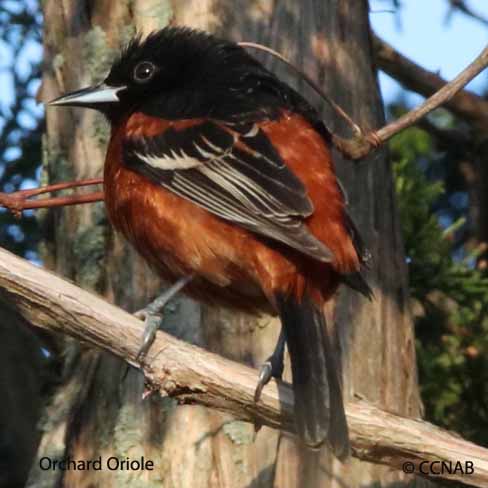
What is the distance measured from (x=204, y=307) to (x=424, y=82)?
1785 mm

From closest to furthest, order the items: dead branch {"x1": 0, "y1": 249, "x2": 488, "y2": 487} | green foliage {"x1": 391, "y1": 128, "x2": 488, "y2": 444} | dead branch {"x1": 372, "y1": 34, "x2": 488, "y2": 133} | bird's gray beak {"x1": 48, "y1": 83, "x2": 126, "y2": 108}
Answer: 1. dead branch {"x1": 0, "y1": 249, "x2": 488, "y2": 487}
2. bird's gray beak {"x1": 48, "y1": 83, "x2": 126, "y2": 108}
3. green foliage {"x1": 391, "y1": 128, "x2": 488, "y2": 444}
4. dead branch {"x1": 372, "y1": 34, "x2": 488, "y2": 133}

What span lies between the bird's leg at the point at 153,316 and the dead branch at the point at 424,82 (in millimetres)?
2087

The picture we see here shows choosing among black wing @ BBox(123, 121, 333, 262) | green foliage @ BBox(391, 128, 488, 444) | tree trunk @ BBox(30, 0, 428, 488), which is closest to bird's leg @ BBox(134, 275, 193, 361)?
black wing @ BBox(123, 121, 333, 262)

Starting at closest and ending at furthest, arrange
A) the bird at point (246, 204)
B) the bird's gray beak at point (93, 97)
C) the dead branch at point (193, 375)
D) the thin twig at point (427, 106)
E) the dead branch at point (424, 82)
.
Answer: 1. the dead branch at point (193, 375)
2. the bird at point (246, 204)
3. the thin twig at point (427, 106)
4. the bird's gray beak at point (93, 97)
5. the dead branch at point (424, 82)

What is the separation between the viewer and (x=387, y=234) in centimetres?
498

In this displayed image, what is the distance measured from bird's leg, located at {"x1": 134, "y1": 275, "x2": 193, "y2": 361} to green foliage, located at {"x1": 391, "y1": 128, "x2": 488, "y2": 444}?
157cm

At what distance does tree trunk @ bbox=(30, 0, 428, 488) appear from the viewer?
462 centimetres

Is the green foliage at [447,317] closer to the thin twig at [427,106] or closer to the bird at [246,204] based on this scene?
the bird at [246,204]

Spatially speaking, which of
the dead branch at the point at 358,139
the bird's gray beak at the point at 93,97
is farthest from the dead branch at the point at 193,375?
the bird's gray beak at the point at 93,97

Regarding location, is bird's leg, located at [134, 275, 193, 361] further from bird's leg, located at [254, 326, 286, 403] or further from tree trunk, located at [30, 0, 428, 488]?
tree trunk, located at [30, 0, 428, 488]

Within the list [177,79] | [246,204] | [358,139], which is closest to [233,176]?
[246,204]

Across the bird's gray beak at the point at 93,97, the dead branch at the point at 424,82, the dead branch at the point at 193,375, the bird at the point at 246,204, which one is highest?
the dead branch at the point at 424,82

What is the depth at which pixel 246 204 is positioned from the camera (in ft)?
13.2

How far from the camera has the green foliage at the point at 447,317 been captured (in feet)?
18.1
